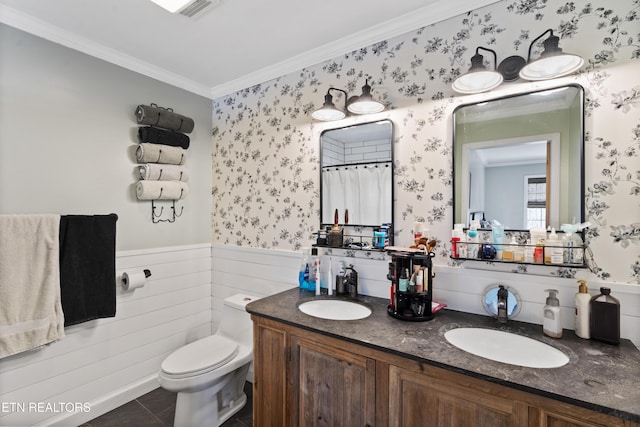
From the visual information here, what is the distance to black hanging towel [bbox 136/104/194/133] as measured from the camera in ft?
7.17

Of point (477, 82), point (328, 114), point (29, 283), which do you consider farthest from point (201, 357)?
point (477, 82)

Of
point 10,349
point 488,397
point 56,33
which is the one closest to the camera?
point 488,397

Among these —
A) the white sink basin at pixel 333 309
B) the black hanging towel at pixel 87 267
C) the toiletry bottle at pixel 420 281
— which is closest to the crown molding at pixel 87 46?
the black hanging towel at pixel 87 267

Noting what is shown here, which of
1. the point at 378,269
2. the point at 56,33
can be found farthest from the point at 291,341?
the point at 56,33

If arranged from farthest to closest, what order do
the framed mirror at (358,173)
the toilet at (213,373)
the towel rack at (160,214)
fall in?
1. the towel rack at (160,214)
2. the framed mirror at (358,173)
3. the toilet at (213,373)

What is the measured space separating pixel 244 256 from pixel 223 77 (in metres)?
1.47

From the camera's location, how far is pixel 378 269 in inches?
72.9

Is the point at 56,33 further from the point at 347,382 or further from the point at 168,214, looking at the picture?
A: the point at 347,382

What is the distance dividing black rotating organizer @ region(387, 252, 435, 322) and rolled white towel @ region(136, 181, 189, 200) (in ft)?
5.68

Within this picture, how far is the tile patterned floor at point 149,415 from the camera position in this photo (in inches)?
77.6

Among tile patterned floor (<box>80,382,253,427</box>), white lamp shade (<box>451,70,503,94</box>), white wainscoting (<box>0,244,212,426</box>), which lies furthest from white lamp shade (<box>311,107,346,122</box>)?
tile patterned floor (<box>80,382,253,427</box>)

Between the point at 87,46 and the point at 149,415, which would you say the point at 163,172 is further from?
the point at 149,415

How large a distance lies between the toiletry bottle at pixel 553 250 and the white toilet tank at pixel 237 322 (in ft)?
5.89

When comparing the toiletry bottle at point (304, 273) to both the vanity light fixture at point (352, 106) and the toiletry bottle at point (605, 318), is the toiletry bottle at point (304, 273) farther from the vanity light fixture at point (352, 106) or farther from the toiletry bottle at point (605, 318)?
the toiletry bottle at point (605, 318)
